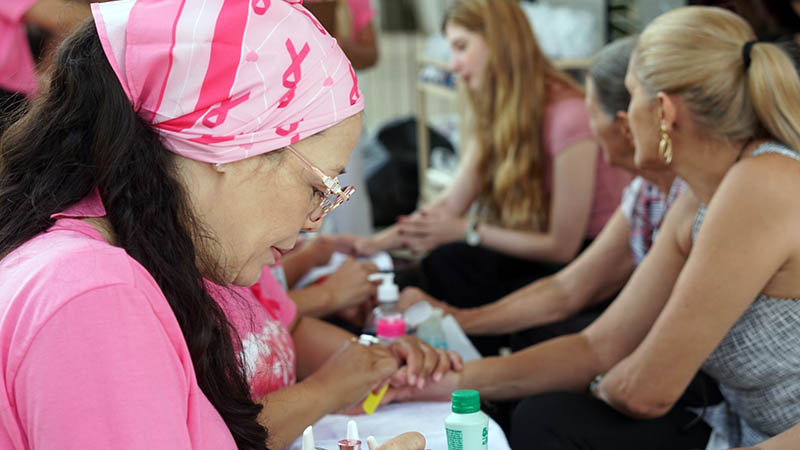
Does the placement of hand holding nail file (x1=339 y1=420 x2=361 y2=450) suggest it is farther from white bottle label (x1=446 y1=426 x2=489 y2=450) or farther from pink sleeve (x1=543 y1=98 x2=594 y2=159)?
pink sleeve (x1=543 y1=98 x2=594 y2=159)

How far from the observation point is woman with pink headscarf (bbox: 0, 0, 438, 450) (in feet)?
3.20

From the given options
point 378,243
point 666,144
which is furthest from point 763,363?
point 378,243

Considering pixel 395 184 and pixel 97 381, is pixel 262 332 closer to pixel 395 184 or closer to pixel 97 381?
pixel 97 381

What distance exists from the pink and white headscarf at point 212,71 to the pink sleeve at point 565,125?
6.47 feet

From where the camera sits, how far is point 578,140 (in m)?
2.98

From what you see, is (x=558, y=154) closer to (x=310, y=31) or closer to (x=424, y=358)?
(x=424, y=358)

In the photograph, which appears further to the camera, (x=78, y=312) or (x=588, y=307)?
(x=588, y=307)

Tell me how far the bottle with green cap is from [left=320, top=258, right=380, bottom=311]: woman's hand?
0.96 m

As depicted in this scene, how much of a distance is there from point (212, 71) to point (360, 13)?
9.47 feet

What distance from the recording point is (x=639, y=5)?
12.8ft

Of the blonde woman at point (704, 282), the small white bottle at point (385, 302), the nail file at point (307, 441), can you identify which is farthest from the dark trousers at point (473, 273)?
the nail file at point (307, 441)

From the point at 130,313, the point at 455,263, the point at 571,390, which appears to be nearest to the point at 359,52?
the point at 455,263

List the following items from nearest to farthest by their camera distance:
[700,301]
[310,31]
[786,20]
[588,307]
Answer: [310,31] < [700,301] < [588,307] < [786,20]

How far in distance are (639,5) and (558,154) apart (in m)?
1.26
